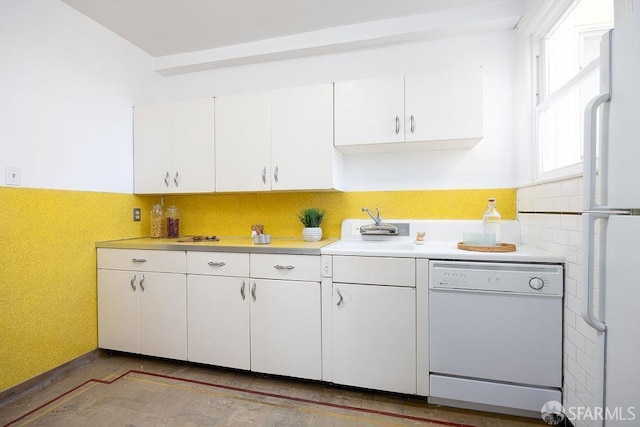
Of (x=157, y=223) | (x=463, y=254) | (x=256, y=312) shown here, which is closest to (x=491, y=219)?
(x=463, y=254)

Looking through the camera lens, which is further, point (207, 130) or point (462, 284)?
point (207, 130)

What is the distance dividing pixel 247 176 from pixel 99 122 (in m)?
1.22

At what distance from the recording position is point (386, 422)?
166 cm

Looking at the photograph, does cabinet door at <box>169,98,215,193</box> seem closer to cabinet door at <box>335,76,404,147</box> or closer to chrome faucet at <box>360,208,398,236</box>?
cabinet door at <box>335,76,404,147</box>

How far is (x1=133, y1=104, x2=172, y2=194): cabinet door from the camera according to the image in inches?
103

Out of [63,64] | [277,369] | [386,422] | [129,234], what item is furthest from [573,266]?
[63,64]

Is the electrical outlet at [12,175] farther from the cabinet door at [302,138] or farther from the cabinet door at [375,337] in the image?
the cabinet door at [375,337]

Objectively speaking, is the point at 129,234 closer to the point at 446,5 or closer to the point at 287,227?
the point at 287,227

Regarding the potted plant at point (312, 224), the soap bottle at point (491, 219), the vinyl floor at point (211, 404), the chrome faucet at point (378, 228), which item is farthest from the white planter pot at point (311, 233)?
the soap bottle at point (491, 219)

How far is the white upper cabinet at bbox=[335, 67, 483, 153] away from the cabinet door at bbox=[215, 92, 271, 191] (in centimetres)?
58

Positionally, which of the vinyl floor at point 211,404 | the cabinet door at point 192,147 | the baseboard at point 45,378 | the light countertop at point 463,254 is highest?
the cabinet door at point 192,147

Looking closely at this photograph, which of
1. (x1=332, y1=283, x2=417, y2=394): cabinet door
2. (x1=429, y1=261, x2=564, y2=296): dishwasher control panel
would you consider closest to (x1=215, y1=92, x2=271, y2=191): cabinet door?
(x1=332, y1=283, x2=417, y2=394): cabinet door

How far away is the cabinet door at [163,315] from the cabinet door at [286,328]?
1.83 ft

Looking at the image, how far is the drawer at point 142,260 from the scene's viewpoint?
2.23 meters
